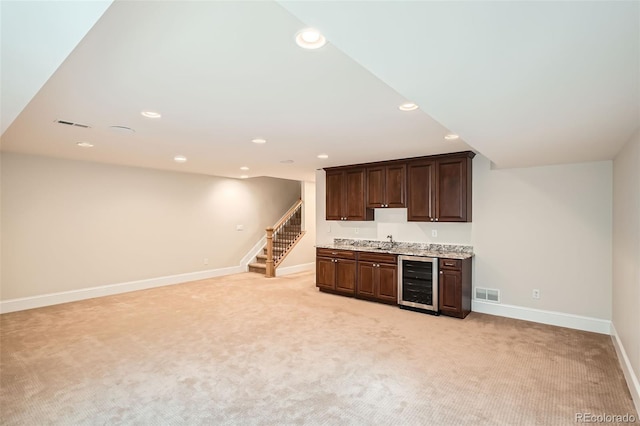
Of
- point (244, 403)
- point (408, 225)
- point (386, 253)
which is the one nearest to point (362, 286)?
point (386, 253)

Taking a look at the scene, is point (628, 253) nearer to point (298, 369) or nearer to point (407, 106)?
point (407, 106)

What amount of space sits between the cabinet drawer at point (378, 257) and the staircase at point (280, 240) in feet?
9.53

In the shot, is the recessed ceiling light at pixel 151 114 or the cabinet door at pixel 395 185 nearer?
the recessed ceiling light at pixel 151 114

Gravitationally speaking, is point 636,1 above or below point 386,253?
above

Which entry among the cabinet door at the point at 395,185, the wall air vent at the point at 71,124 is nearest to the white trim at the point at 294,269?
the cabinet door at the point at 395,185

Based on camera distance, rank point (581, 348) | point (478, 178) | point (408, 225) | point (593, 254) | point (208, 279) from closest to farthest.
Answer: point (581, 348) < point (593, 254) < point (478, 178) < point (408, 225) < point (208, 279)

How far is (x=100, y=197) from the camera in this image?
6.01 m

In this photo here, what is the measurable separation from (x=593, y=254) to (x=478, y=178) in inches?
67.3

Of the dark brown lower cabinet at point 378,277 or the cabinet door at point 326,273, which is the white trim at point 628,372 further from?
the cabinet door at point 326,273

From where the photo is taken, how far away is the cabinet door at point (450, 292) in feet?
15.0

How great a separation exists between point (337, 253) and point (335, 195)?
1165 millimetres

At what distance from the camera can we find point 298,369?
3100 mm

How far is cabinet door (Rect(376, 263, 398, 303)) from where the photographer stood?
205 inches

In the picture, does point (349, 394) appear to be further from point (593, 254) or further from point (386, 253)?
point (593, 254)
